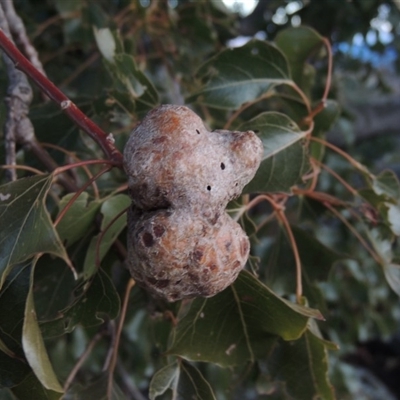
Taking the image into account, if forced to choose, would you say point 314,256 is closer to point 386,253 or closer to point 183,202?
point 386,253

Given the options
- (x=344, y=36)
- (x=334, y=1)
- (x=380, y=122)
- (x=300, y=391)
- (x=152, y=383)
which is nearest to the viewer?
(x=152, y=383)

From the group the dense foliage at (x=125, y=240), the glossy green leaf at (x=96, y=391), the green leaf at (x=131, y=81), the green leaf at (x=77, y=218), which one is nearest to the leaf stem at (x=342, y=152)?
the dense foliage at (x=125, y=240)

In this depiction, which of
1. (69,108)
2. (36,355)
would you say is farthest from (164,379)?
(69,108)

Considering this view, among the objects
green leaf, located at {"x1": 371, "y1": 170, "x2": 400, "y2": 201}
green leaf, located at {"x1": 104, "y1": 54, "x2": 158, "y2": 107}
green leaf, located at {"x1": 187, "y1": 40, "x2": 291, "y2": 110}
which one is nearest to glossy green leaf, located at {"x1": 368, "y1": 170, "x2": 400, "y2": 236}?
green leaf, located at {"x1": 371, "y1": 170, "x2": 400, "y2": 201}

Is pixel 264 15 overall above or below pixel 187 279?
below

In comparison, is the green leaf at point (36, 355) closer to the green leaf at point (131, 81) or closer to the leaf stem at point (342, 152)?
the green leaf at point (131, 81)

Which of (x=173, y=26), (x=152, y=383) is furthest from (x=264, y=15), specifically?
(x=152, y=383)

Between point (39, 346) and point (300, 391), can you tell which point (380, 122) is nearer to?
point (300, 391)
